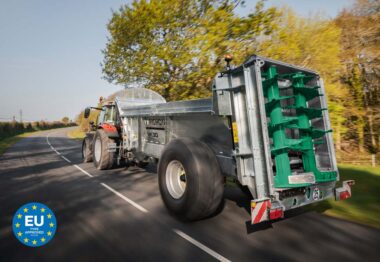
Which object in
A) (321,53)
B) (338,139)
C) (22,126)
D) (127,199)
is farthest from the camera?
(22,126)

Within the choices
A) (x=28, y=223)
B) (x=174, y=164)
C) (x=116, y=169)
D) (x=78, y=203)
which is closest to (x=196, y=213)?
(x=174, y=164)

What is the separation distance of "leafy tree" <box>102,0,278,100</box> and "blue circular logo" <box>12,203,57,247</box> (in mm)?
6563

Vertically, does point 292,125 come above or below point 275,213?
above

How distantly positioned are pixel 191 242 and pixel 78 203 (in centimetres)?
294

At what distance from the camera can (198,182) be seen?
3609 mm

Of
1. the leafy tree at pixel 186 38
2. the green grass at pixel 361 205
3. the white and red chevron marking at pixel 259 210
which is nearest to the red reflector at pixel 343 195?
the green grass at pixel 361 205

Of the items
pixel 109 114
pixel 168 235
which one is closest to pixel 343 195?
pixel 168 235

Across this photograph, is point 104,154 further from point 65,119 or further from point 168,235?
point 65,119

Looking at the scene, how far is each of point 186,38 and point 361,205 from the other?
291 inches

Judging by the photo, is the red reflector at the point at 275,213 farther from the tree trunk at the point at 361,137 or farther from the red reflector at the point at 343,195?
the tree trunk at the point at 361,137

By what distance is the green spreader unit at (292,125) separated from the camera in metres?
3.51

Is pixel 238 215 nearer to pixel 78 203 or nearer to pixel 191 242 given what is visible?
pixel 191 242

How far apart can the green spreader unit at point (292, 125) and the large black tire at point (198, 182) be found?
2.93 ft

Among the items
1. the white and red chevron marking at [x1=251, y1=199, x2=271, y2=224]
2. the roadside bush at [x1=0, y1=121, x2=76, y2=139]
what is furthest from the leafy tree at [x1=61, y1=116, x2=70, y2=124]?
the white and red chevron marking at [x1=251, y1=199, x2=271, y2=224]
